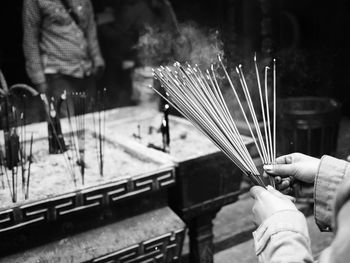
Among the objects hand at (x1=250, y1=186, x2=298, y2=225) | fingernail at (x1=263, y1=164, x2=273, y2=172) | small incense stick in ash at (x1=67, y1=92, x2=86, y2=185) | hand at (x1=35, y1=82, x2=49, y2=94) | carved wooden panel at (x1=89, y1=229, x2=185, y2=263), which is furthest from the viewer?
hand at (x1=35, y1=82, x2=49, y2=94)

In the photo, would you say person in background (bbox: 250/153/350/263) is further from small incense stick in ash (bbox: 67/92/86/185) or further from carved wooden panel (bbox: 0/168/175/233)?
small incense stick in ash (bbox: 67/92/86/185)

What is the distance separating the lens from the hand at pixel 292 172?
1.96 metres

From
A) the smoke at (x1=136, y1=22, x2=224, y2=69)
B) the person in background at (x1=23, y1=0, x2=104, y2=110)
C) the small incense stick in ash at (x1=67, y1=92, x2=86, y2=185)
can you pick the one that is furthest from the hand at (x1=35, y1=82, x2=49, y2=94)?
the smoke at (x1=136, y1=22, x2=224, y2=69)

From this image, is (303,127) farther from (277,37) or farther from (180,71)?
(180,71)

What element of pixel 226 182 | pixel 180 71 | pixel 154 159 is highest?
pixel 180 71

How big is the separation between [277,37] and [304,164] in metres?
2.52

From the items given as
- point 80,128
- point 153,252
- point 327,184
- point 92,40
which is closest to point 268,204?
point 327,184

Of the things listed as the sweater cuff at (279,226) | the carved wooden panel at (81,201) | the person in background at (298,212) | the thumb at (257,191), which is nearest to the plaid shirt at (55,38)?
the carved wooden panel at (81,201)

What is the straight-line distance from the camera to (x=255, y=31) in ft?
13.9

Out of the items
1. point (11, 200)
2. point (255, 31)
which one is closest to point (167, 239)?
point (11, 200)

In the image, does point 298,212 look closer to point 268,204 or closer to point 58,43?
point 268,204

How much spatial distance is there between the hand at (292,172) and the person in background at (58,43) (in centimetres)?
277

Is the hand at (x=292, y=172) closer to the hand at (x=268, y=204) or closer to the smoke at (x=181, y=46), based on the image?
the hand at (x=268, y=204)

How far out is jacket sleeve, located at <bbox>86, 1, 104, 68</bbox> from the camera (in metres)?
4.49
